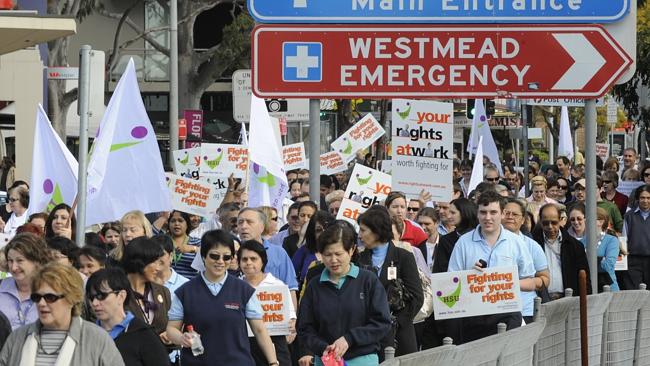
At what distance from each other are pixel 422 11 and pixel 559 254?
307cm

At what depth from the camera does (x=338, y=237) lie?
9031mm

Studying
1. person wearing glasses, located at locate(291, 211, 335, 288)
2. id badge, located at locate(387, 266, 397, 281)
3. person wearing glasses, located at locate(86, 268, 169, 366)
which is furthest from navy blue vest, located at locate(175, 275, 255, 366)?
person wearing glasses, located at locate(291, 211, 335, 288)

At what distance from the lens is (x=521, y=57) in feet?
35.0

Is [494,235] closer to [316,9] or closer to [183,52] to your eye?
[316,9]

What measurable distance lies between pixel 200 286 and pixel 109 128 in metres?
4.71

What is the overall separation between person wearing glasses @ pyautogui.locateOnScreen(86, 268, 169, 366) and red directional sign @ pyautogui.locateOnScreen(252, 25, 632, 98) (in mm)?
3527

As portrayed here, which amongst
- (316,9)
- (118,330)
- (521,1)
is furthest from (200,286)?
(521,1)

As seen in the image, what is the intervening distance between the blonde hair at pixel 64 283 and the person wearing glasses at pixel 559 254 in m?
6.25

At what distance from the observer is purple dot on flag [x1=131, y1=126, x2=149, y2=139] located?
43.8ft

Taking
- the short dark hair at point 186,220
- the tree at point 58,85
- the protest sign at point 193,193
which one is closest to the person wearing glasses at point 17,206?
the protest sign at point 193,193

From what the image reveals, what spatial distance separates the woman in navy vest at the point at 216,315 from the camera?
8617 millimetres

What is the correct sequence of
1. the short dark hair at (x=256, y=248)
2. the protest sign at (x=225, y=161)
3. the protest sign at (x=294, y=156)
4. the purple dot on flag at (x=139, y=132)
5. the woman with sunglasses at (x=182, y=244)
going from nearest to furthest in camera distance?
the short dark hair at (x=256, y=248)
the woman with sunglasses at (x=182, y=244)
the purple dot on flag at (x=139, y=132)
the protest sign at (x=225, y=161)
the protest sign at (x=294, y=156)

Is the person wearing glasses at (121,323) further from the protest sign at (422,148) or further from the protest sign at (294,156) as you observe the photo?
the protest sign at (294,156)

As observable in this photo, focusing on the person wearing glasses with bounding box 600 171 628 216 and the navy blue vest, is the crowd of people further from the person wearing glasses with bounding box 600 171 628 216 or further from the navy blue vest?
the person wearing glasses with bounding box 600 171 628 216
